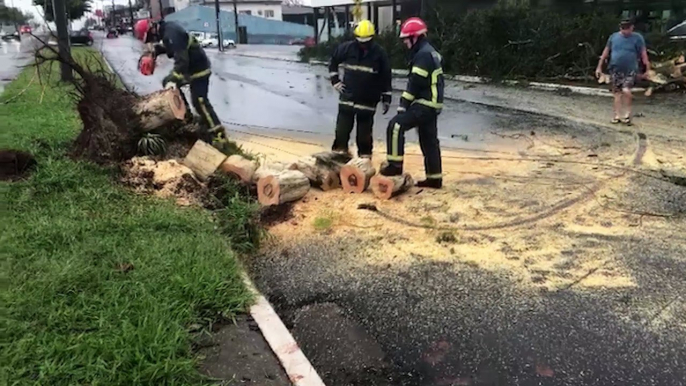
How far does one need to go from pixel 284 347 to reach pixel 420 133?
3.33 meters

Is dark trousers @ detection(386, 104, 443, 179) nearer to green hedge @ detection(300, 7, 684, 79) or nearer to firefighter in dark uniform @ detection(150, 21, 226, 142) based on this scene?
firefighter in dark uniform @ detection(150, 21, 226, 142)

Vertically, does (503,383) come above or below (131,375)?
below

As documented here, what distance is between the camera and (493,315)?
11.5ft

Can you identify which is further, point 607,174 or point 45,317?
point 607,174

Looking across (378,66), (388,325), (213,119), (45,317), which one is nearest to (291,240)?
(388,325)

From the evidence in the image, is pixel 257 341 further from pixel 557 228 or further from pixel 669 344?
→ pixel 557 228

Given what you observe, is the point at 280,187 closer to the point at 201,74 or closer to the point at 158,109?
the point at 158,109

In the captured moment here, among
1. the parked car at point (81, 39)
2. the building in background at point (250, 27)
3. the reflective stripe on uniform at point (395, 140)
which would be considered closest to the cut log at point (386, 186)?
the reflective stripe on uniform at point (395, 140)

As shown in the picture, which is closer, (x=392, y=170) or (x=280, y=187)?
(x=280, y=187)

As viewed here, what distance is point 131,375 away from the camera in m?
2.58

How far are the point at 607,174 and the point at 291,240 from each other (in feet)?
11.9

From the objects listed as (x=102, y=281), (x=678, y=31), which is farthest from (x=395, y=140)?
(x=678, y=31)

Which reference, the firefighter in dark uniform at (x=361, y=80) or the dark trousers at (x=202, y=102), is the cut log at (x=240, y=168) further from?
the dark trousers at (x=202, y=102)

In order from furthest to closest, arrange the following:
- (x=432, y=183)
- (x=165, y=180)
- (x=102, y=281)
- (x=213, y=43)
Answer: (x=213, y=43) < (x=432, y=183) < (x=165, y=180) < (x=102, y=281)
